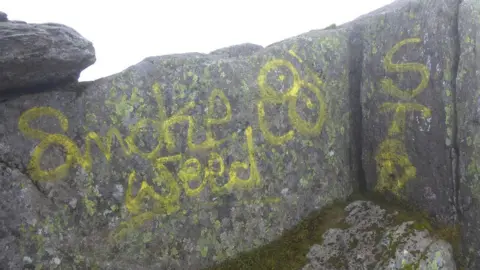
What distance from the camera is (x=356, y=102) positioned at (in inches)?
399

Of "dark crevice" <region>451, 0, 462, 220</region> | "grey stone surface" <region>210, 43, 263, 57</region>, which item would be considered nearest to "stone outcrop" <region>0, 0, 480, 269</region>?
"dark crevice" <region>451, 0, 462, 220</region>

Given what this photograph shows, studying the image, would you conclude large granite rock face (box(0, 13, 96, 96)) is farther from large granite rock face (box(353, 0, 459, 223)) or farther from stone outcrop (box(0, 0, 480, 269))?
large granite rock face (box(353, 0, 459, 223))

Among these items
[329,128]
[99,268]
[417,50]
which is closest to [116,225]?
[99,268]

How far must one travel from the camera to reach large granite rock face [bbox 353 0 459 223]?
8.35 m

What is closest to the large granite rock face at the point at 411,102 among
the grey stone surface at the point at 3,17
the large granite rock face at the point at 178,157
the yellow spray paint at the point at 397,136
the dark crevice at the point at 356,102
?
the yellow spray paint at the point at 397,136

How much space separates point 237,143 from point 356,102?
3.21 meters

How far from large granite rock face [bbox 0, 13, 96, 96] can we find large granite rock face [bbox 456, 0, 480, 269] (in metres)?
7.44

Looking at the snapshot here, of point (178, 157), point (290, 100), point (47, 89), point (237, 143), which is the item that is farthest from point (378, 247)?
point (47, 89)

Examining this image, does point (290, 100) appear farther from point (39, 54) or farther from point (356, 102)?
point (39, 54)

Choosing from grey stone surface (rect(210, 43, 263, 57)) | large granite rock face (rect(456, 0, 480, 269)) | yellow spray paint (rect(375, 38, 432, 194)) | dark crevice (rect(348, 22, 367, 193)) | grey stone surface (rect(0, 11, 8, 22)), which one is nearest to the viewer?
large granite rock face (rect(456, 0, 480, 269))

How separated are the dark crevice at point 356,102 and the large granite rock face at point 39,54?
605cm

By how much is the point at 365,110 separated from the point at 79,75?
6.47m

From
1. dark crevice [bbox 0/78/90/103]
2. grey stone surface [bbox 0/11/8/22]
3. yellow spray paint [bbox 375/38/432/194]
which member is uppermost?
grey stone surface [bbox 0/11/8/22]

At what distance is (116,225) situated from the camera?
26.9 ft
